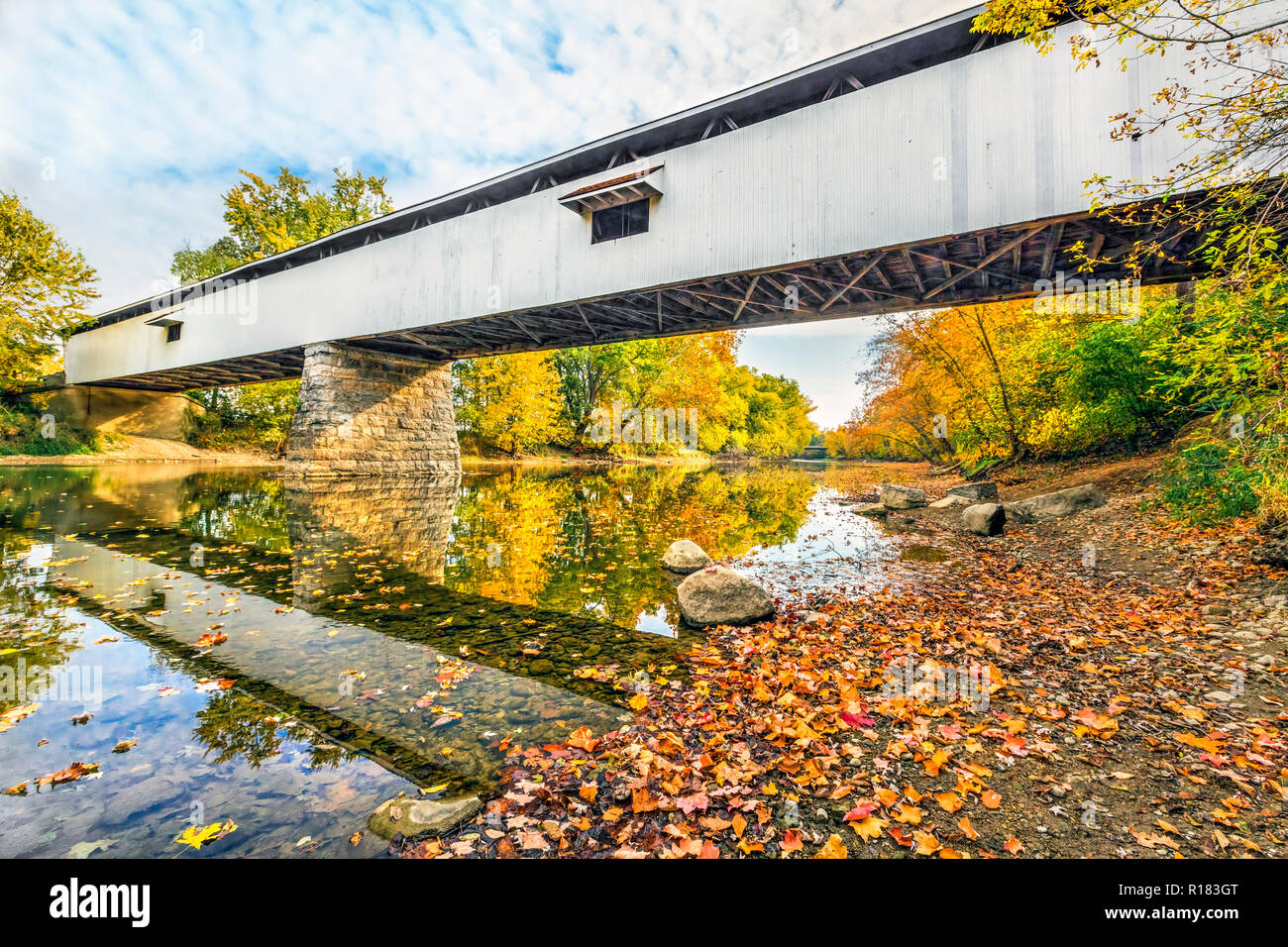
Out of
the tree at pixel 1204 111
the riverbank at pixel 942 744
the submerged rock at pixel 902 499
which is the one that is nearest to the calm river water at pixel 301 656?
the riverbank at pixel 942 744

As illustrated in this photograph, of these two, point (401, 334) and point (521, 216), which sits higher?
point (521, 216)

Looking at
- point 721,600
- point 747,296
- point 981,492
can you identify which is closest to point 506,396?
point 747,296

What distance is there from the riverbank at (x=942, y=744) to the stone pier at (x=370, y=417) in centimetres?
1835

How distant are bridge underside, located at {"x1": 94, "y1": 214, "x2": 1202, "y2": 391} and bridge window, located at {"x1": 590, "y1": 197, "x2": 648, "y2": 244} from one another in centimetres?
Result: 143

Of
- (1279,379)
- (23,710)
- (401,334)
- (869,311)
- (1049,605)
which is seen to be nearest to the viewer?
(23,710)

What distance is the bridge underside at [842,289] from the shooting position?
870 cm

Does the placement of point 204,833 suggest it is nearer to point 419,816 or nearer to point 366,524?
point 419,816

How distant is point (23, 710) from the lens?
2748 millimetres

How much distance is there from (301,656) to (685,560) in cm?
418

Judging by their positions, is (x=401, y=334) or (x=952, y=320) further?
(x=952, y=320)

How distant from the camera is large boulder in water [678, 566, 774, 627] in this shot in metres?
4.53
